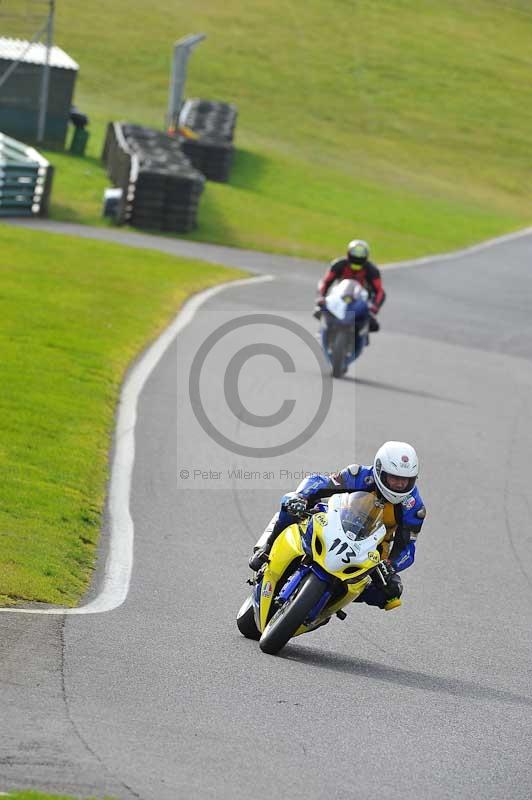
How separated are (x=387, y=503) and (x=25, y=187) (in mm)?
28543

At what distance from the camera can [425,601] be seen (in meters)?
12.1

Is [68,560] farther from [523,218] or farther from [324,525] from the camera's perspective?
[523,218]

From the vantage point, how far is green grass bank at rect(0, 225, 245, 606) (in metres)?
11.7

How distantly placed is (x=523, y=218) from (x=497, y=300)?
75.0 feet

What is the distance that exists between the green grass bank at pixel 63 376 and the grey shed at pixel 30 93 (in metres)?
13.8

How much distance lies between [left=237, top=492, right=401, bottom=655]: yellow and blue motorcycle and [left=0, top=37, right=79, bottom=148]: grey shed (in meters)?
38.1

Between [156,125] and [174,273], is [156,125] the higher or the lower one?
the lower one

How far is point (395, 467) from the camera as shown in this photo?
9.38 m

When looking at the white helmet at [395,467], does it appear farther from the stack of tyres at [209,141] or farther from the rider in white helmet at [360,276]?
the stack of tyres at [209,141]

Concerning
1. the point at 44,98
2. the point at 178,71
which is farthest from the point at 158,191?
the point at 178,71

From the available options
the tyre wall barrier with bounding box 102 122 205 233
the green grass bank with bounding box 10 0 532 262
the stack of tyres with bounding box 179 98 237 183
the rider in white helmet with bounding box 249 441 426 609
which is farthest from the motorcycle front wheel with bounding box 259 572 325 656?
the stack of tyres with bounding box 179 98 237 183

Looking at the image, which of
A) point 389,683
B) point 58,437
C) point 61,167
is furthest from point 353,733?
point 61,167

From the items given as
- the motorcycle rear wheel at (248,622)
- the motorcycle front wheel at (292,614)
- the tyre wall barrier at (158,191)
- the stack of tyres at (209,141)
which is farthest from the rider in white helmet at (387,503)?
the stack of tyres at (209,141)

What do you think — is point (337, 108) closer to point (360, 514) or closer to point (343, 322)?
point (343, 322)
